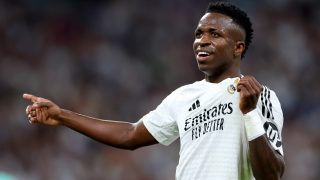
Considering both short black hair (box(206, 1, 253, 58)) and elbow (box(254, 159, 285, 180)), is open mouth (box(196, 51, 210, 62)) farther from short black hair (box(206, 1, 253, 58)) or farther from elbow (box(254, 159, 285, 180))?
elbow (box(254, 159, 285, 180))

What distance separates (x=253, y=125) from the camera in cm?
358

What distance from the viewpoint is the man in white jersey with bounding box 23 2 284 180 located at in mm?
3594

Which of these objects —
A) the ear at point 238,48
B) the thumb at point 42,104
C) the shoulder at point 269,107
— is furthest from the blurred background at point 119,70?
the shoulder at point 269,107

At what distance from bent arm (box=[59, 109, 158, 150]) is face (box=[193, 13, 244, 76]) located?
2.17ft

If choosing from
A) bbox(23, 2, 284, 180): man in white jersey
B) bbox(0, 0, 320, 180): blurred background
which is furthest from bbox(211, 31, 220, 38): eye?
bbox(0, 0, 320, 180): blurred background

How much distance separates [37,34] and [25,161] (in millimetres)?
1957

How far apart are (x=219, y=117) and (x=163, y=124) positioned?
55 cm

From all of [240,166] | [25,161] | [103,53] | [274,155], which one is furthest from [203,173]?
[103,53]

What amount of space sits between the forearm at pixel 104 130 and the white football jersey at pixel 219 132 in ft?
1.67

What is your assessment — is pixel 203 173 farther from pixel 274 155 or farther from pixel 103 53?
pixel 103 53

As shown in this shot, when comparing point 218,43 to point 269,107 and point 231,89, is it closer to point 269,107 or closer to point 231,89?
point 231,89

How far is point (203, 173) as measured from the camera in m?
3.82

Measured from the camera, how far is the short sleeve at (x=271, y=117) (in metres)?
3.70

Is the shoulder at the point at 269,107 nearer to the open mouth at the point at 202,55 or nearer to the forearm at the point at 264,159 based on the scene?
the forearm at the point at 264,159
